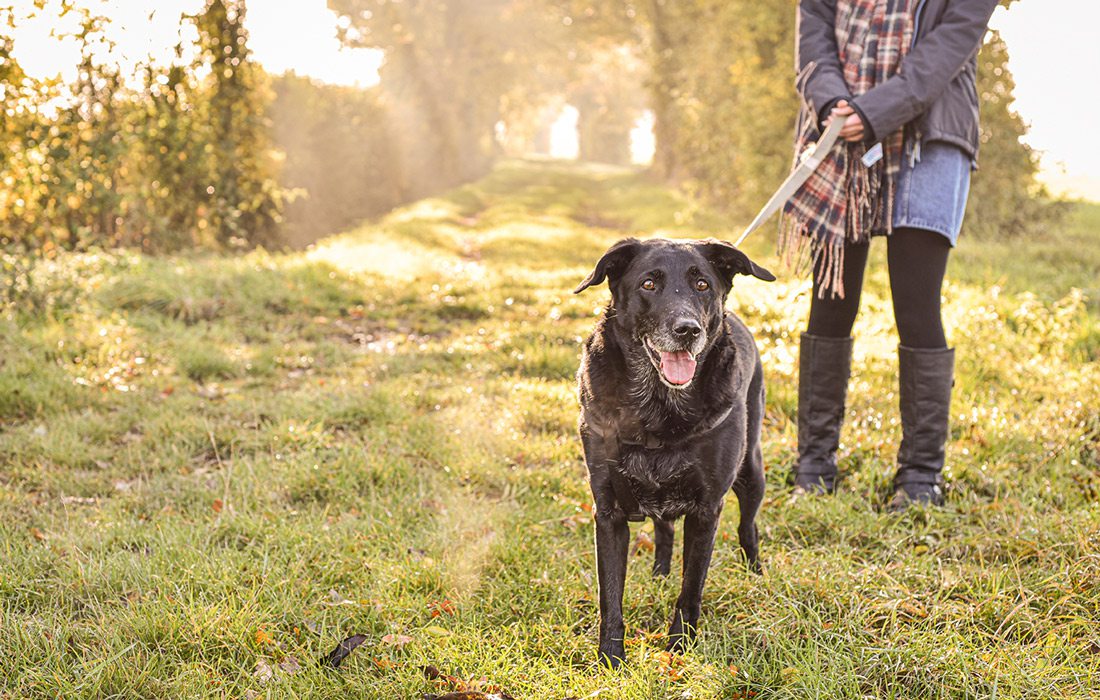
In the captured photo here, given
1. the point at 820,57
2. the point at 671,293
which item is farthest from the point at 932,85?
the point at 671,293

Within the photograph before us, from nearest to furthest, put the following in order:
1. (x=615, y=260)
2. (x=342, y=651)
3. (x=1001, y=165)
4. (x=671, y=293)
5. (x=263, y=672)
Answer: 1. (x=263, y=672)
2. (x=342, y=651)
3. (x=671, y=293)
4. (x=615, y=260)
5. (x=1001, y=165)

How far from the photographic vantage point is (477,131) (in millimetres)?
37969

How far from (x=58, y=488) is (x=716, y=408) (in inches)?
126

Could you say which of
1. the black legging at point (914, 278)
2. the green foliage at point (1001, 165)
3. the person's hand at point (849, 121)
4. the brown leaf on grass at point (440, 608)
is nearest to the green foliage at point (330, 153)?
the green foliage at point (1001, 165)

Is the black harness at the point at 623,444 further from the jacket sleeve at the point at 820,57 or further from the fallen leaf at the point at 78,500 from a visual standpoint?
the fallen leaf at the point at 78,500

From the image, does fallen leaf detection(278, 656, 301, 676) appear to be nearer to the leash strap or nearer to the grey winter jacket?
the leash strap

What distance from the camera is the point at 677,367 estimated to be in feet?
8.96

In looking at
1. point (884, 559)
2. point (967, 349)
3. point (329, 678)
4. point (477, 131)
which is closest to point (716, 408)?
point (884, 559)

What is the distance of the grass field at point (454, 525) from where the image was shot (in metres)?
2.58

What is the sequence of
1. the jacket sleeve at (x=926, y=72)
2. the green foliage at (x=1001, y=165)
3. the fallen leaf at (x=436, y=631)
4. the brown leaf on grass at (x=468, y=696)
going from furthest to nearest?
the green foliage at (x=1001, y=165) < the jacket sleeve at (x=926, y=72) < the fallen leaf at (x=436, y=631) < the brown leaf on grass at (x=468, y=696)

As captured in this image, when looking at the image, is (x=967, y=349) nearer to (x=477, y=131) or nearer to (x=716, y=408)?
(x=716, y=408)

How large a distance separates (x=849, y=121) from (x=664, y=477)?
1881 mm

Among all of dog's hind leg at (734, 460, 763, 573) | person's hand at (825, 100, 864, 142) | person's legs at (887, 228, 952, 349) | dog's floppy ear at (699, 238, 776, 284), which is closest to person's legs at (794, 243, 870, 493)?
person's legs at (887, 228, 952, 349)

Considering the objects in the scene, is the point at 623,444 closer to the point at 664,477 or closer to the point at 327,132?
the point at 664,477
